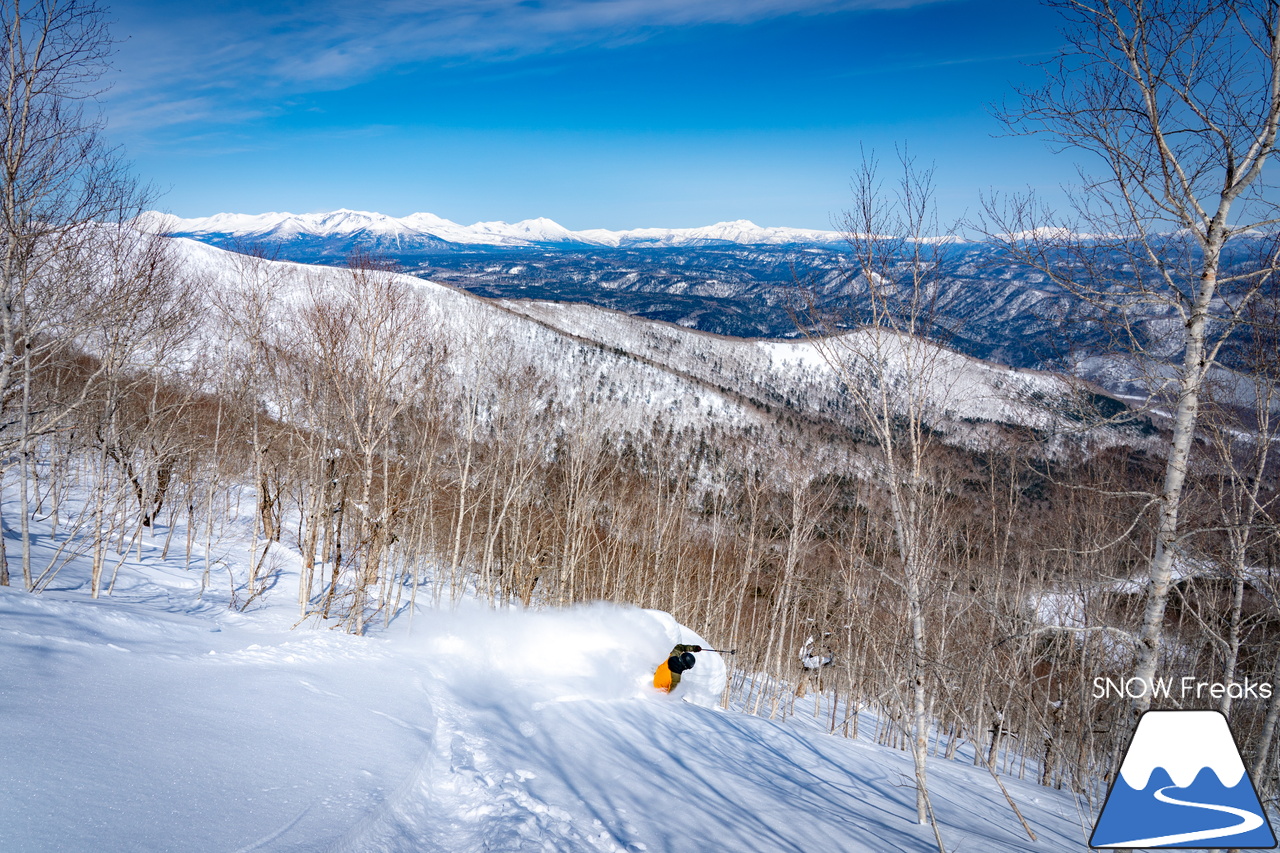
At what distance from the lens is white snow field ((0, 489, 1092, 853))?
485 cm

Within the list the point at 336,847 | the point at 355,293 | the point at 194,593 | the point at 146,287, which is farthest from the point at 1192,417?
the point at 194,593

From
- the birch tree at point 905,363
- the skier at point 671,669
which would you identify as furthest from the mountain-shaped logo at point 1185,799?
the skier at point 671,669

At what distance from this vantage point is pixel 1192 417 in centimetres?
600

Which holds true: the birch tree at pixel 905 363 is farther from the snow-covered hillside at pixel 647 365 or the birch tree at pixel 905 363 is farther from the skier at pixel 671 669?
the skier at pixel 671 669

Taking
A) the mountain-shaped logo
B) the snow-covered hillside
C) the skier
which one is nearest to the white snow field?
the skier

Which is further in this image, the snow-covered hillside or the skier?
the snow-covered hillside

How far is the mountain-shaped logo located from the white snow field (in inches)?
136

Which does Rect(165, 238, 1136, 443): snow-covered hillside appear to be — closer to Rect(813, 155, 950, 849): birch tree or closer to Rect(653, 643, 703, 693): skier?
Rect(813, 155, 950, 849): birch tree

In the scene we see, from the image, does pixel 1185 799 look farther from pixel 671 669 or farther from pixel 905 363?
pixel 671 669

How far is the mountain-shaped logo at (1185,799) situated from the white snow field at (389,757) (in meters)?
3.46

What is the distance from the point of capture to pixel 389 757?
6926mm

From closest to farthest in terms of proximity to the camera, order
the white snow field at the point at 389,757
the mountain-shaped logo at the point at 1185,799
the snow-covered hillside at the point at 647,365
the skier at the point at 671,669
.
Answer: the mountain-shaped logo at the point at 1185,799, the white snow field at the point at 389,757, the skier at the point at 671,669, the snow-covered hillside at the point at 647,365

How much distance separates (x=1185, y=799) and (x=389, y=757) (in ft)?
25.2

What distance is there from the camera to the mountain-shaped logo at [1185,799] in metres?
4.66
